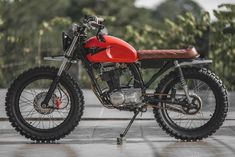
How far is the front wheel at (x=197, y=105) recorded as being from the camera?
967cm

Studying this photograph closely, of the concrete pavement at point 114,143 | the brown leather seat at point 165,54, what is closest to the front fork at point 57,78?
the concrete pavement at point 114,143

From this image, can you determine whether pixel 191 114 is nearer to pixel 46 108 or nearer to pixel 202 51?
pixel 46 108

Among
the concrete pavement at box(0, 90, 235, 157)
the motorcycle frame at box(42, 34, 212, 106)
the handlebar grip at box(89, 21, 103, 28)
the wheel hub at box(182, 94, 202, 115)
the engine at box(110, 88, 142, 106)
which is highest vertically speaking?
the handlebar grip at box(89, 21, 103, 28)

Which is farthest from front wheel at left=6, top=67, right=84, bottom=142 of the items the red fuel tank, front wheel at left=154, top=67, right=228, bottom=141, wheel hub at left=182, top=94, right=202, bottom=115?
wheel hub at left=182, top=94, right=202, bottom=115

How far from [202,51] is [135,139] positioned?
9.72 m

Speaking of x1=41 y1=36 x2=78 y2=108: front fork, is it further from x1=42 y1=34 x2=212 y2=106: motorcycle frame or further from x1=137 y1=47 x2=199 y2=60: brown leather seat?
x1=137 y1=47 x2=199 y2=60: brown leather seat

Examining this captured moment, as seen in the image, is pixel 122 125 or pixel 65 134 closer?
pixel 65 134

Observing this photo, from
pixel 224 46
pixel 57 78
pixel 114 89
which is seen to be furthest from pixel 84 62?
pixel 224 46

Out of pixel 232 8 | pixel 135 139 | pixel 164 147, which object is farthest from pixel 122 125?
pixel 232 8

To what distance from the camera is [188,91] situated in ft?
31.9

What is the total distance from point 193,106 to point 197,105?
0.05 meters

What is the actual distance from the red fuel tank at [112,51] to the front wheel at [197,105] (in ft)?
1.83

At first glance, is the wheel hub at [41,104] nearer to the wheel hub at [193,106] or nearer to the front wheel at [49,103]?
the front wheel at [49,103]

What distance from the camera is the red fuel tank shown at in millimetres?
9453
